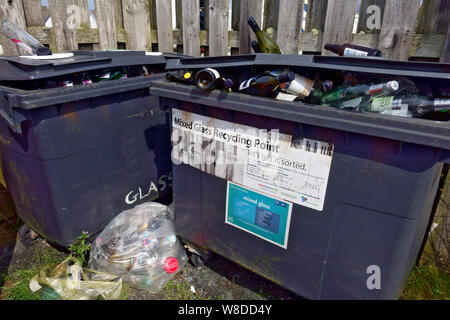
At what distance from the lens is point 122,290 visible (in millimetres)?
1957

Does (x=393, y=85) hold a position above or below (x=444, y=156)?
above

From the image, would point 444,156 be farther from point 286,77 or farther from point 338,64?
point 286,77

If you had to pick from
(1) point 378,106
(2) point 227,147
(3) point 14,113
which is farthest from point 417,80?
(3) point 14,113

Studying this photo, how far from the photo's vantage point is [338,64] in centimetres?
139

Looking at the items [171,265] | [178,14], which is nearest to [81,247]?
[171,265]

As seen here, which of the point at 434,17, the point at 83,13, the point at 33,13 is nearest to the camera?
the point at 434,17

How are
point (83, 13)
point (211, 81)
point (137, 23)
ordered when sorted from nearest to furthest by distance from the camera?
point (211, 81) → point (83, 13) → point (137, 23)

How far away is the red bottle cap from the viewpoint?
2031 mm

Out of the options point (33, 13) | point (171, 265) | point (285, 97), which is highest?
point (33, 13)

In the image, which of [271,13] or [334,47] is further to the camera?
[271,13]

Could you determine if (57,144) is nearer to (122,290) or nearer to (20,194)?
(20,194)

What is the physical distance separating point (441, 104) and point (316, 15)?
5.07 ft

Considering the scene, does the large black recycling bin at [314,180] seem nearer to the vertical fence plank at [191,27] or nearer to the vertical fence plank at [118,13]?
the vertical fence plank at [191,27]

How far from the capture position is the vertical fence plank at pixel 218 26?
2.77 metres
